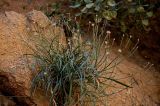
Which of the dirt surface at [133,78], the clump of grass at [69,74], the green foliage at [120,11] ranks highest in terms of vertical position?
the green foliage at [120,11]

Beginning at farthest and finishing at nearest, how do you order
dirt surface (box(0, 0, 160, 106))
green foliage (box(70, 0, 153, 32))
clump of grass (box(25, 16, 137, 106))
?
1. green foliage (box(70, 0, 153, 32))
2. dirt surface (box(0, 0, 160, 106))
3. clump of grass (box(25, 16, 137, 106))

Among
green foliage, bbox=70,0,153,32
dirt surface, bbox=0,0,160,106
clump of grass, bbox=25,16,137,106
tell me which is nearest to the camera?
clump of grass, bbox=25,16,137,106

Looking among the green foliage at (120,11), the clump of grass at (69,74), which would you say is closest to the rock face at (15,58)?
the clump of grass at (69,74)

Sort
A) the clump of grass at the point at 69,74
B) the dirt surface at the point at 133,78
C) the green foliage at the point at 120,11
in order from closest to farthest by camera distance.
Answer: the clump of grass at the point at 69,74
the dirt surface at the point at 133,78
the green foliage at the point at 120,11

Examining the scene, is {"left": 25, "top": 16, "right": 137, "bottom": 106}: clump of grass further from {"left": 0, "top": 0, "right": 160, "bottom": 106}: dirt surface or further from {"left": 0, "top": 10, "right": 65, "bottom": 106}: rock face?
{"left": 0, "top": 0, "right": 160, "bottom": 106}: dirt surface

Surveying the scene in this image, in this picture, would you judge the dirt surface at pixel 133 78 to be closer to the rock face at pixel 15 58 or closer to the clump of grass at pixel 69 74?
the clump of grass at pixel 69 74

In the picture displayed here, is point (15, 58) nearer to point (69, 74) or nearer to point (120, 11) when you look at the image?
point (69, 74)

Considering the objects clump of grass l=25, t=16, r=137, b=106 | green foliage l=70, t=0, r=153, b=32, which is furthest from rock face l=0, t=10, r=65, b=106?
green foliage l=70, t=0, r=153, b=32
